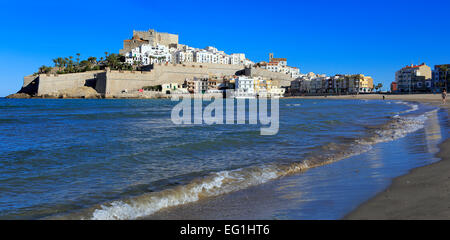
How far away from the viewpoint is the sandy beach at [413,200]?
286cm

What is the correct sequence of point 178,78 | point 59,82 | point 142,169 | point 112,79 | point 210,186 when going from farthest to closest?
point 178,78 < point 59,82 < point 112,79 < point 142,169 < point 210,186

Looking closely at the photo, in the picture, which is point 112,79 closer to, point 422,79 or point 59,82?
point 59,82

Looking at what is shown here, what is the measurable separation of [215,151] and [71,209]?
4113mm

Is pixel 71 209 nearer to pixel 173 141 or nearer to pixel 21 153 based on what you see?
pixel 21 153

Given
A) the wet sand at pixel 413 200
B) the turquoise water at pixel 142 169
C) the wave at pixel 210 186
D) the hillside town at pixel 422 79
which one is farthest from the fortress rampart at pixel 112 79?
the wet sand at pixel 413 200

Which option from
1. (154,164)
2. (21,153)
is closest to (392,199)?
(154,164)

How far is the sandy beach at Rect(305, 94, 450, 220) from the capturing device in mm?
2855

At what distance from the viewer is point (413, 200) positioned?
10.7ft

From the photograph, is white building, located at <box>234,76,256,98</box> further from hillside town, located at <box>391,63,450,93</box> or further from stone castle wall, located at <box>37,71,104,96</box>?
hillside town, located at <box>391,63,450,93</box>

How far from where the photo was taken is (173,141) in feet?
28.8

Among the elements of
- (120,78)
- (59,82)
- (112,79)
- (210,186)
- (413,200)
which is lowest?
(210,186)

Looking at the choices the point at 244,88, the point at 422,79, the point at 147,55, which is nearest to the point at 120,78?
the point at 147,55

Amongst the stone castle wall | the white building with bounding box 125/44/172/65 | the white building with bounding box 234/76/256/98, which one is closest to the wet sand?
the white building with bounding box 234/76/256/98

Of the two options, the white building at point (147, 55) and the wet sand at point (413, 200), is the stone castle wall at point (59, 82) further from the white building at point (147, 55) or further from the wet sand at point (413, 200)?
the wet sand at point (413, 200)
